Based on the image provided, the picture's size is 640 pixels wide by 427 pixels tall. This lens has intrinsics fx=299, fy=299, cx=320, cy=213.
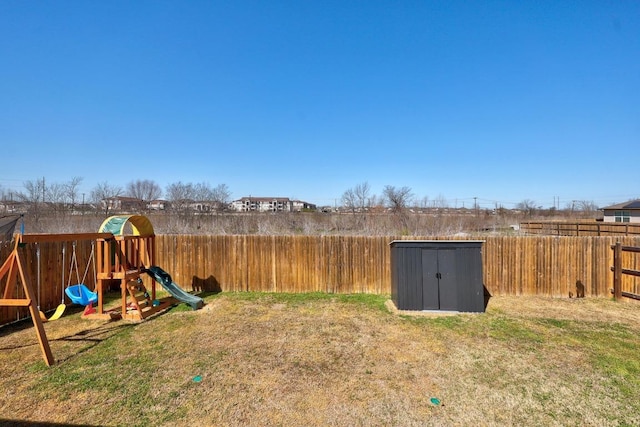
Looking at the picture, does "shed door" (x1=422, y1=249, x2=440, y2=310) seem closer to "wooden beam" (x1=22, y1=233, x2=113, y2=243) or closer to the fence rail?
"wooden beam" (x1=22, y1=233, x2=113, y2=243)

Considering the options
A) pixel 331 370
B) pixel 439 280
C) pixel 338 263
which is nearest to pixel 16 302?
pixel 331 370

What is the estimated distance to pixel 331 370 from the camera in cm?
426

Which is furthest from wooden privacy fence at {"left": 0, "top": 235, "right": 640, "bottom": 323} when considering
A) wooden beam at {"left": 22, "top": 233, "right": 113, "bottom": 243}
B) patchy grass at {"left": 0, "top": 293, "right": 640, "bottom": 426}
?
patchy grass at {"left": 0, "top": 293, "right": 640, "bottom": 426}

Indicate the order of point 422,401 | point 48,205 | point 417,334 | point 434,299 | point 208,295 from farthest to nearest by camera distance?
1. point 48,205
2. point 208,295
3. point 434,299
4. point 417,334
5. point 422,401

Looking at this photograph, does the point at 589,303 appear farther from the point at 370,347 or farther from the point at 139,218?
the point at 139,218

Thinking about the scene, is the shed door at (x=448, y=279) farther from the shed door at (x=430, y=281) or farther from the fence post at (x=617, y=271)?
the fence post at (x=617, y=271)

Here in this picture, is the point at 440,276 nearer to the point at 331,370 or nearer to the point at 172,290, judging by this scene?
the point at 331,370

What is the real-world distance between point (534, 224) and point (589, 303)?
18.5m

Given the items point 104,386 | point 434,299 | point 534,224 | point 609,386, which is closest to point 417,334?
point 434,299

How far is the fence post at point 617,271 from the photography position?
7.77 metres

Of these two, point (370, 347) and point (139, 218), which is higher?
point (139, 218)

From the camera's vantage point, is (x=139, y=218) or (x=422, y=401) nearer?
(x=422, y=401)

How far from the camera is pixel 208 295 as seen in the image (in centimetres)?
885

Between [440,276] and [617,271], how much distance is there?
5031 millimetres
